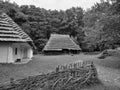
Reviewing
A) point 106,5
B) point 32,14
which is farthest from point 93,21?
point 32,14

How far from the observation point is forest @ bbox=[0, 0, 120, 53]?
41.0ft

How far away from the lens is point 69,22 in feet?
160

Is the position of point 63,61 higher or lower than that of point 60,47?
lower

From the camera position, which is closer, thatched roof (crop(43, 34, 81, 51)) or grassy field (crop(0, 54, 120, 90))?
grassy field (crop(0, 54, 120, 90))

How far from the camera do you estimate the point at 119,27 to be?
1226cm

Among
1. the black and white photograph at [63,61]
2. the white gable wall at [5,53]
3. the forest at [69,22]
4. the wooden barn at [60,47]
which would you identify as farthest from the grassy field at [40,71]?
the wooden barn at [60,47]

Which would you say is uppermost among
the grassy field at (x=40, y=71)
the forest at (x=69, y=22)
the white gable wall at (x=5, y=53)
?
the forest at (x=69, y=22)

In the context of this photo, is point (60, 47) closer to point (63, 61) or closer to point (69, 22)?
point (63, 61)

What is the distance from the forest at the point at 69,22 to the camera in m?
12.5

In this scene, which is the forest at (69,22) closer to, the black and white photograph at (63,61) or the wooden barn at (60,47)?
the black and white photograph at (63,61)

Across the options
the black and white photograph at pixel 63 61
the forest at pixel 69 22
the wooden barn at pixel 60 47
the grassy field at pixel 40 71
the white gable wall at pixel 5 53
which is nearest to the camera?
the black and white photograph at pixel 63 61

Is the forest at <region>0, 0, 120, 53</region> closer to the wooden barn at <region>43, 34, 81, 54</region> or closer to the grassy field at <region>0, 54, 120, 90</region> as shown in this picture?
the grassy field at <region>0, 54, 120, 90</region>

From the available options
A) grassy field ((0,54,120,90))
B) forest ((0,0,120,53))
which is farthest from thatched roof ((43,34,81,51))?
grassy field ((0,54,120,90))

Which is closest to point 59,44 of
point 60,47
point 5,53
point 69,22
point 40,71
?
point 60,47
